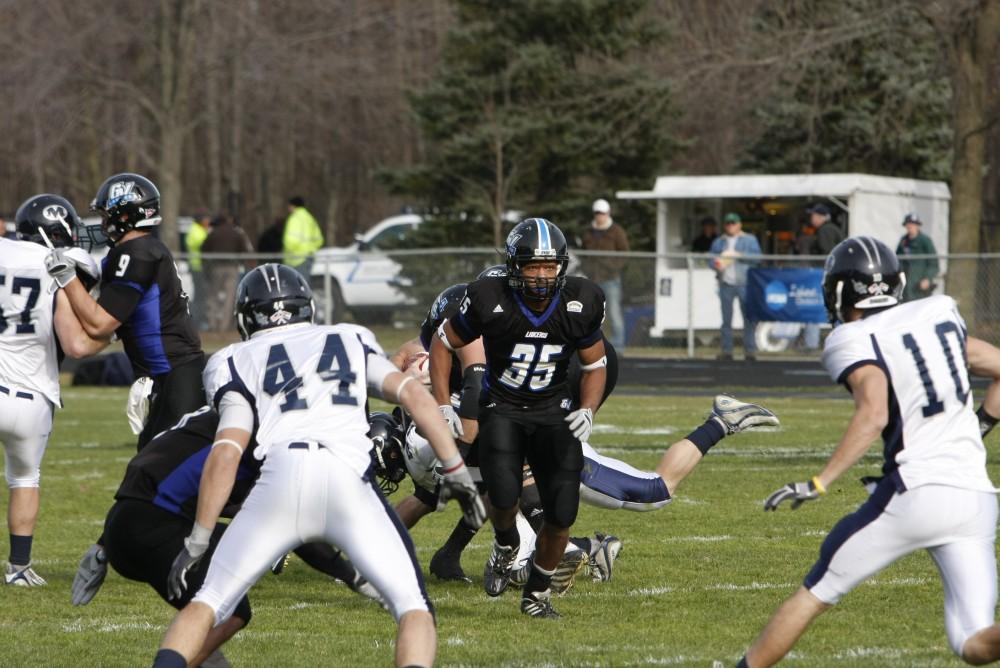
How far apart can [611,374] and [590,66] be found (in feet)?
67.9

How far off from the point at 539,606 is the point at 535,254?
4.72ft

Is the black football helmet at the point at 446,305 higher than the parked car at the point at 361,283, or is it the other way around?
the black football helmet at the point at 446,305

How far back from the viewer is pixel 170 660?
4516 millimetres

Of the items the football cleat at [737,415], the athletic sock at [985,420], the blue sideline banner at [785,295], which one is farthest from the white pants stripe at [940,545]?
the blue sideline banner at [785,295]

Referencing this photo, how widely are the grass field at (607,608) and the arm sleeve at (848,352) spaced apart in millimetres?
1227

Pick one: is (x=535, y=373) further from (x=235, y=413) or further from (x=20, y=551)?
(x=20, y=551)

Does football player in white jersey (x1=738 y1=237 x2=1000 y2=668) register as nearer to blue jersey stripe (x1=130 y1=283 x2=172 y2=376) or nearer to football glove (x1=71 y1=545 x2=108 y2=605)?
football glove (x1=71 y1=545 x2=108 y2=605)

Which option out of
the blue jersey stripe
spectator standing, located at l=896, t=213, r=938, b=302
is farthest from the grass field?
spectator standing, located at l=896, t=213, r=938, b=302

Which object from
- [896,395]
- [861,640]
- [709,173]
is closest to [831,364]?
[896,395]

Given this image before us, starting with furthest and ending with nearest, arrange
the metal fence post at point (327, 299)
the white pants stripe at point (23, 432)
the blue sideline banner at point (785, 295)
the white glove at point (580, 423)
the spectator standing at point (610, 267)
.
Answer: the metal fence post at point (327, 299)
the spectator standing at point (610, 267)
the blue sideline banner at point (785, 295)
the white pants stripe at point (23, 432)
the white glove at point (580, 423)

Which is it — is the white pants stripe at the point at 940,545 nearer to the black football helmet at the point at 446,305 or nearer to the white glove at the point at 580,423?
the white glove at the point at 580,423

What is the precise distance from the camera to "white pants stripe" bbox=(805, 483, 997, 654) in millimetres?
4703

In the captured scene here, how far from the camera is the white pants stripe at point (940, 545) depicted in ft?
15.4

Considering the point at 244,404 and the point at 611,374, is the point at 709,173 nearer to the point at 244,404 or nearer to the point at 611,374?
the point at 611,374
